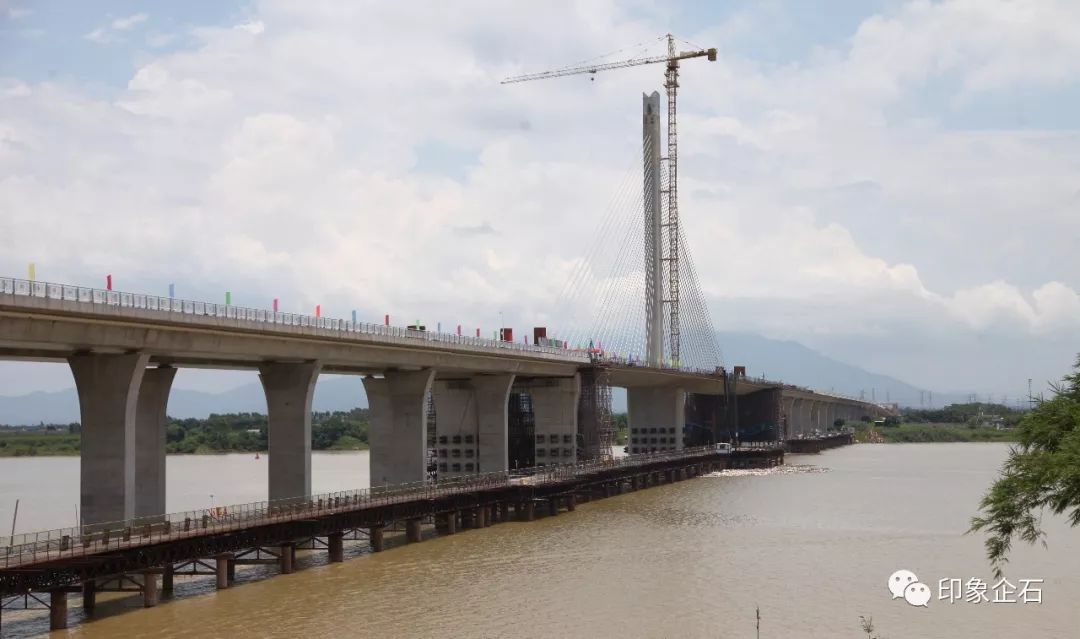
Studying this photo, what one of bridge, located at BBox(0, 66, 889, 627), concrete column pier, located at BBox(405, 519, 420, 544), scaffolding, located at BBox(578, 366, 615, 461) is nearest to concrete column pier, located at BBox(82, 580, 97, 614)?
bridge, located at BBox(0, 66, 889, 627)

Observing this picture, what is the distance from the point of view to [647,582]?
4578 centimetres

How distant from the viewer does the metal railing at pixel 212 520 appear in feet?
117

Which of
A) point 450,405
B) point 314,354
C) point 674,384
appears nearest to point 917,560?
point 314,354

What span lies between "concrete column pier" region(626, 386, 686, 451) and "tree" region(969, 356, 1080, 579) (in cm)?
9420

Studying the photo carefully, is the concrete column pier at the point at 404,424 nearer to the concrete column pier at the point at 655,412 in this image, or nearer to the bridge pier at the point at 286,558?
the bridge pier at the point at 286,558

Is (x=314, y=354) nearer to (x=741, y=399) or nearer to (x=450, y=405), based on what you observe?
(x=450, y=405)

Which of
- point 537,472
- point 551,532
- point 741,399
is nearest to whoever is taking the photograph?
point 551,532

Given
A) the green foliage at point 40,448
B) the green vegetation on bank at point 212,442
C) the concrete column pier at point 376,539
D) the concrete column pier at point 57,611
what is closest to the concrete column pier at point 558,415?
the concrete column pier at point 376,539

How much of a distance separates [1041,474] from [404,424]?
45.1 m

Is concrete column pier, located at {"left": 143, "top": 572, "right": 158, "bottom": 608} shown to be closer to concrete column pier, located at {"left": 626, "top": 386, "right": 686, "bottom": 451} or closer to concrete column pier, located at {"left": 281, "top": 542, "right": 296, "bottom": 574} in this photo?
concrete column pier, located at {"left": 281, "top": 542, "right": 296, "bottom": 574}

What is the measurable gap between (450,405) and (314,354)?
1354 inches

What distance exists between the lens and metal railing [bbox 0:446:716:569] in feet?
117

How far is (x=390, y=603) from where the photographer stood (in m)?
41.1

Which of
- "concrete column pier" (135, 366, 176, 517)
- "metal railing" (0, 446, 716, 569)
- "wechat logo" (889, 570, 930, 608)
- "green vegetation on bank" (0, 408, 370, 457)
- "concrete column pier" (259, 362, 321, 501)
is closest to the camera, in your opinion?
"metal railing" (0, 446, 716, 569)
